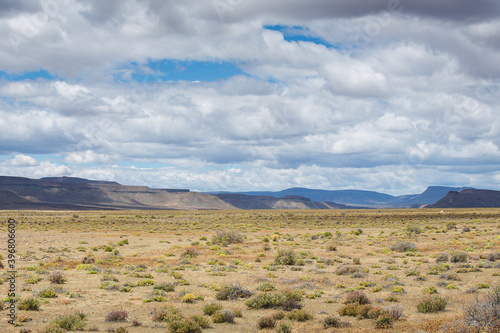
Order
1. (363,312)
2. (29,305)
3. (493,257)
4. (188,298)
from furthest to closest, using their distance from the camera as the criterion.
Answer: (493,257), (188,298), (29,305), (363,312)

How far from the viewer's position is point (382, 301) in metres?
16.6

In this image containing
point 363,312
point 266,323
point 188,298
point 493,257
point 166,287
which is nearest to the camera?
point 266,323

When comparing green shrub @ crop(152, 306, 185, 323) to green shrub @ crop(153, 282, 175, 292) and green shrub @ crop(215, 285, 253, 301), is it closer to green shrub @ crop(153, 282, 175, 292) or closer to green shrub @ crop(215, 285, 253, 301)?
green shrub @ crop(215, 285, 253, 301)

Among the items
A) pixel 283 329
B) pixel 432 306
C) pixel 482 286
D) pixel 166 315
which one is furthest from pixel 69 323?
pixel 482 286

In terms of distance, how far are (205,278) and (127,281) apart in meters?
4.05

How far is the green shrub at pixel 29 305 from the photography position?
50.0 ft

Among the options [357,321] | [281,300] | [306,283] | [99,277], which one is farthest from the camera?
[99,277]

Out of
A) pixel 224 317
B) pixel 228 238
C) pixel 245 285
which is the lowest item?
pixel 228 238

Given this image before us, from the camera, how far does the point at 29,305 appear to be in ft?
50.2

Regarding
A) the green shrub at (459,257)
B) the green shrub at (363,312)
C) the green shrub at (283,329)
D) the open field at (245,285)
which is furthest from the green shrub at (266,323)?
the green shrub at (459,257)

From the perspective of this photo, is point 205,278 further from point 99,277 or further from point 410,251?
point 410,251

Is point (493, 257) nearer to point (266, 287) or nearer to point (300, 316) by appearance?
point (266, 287)

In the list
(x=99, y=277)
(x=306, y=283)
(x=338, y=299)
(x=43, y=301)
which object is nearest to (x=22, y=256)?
(x=99, y=277)

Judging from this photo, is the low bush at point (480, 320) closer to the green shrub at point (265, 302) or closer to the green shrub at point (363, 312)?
the green shrub at point (363, 312)
